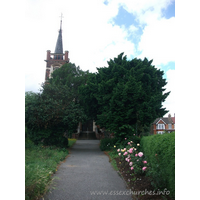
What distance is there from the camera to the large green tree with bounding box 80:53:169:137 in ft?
37.1

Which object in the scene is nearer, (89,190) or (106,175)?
(89,190)

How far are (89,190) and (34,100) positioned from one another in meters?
9.41

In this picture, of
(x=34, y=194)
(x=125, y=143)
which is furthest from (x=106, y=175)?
(x=125, y=143)

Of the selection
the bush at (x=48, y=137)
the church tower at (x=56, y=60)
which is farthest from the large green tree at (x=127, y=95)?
the church tower at (x=56, y=60)

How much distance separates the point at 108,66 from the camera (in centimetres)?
1380

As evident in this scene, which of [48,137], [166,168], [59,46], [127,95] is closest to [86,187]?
[166,168]

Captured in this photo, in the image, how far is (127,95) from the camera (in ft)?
37.2

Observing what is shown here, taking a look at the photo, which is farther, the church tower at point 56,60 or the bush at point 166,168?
the church tower at point 56,60

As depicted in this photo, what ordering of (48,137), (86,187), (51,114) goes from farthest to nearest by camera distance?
(48,137) < (51,114) < (86,187)

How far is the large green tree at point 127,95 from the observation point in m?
11.3

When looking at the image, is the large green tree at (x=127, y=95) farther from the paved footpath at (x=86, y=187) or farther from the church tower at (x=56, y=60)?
the church tower at (x=56, y=60)

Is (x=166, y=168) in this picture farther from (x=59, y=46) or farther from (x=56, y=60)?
(x=59, y=46)
